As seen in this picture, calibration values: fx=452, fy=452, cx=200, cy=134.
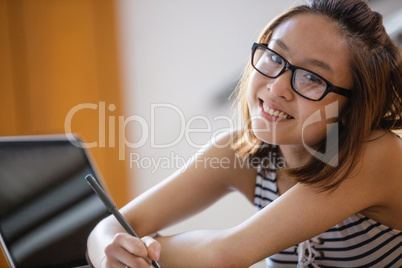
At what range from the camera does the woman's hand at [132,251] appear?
837 millimetres

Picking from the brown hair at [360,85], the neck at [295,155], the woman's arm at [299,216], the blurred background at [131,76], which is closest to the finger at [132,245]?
the woman's arm at [299,216]

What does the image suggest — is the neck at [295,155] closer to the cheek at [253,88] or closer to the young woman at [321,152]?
the young woman at [321,152]

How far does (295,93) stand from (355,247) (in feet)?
1.29

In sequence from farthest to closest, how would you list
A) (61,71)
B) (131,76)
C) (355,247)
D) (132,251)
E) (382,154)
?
(131,76)
(61,71)
(355,247)
(382,154)
(132,251)

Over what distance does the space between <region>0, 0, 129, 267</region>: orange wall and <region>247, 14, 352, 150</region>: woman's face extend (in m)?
1.68

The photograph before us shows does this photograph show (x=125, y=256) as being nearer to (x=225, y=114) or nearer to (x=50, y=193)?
(x=50, y=193)

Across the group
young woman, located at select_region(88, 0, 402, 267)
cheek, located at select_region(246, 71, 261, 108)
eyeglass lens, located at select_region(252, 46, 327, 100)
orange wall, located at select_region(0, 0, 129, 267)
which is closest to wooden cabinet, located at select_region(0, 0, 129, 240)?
orange wall, located at select_region(0, 0, 129, 267)

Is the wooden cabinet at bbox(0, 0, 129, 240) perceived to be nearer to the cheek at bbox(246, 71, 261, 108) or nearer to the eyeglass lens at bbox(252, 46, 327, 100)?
the cheek at bbox(246, 71, 261, 108)

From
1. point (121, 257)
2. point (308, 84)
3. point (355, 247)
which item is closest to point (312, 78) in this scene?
point (308, 84)

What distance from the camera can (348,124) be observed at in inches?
39.2

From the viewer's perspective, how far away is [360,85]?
3.17 ft

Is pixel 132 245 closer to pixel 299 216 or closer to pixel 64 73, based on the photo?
pixel 299 216

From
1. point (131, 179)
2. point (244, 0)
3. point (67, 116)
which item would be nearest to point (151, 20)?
point (244, 0)

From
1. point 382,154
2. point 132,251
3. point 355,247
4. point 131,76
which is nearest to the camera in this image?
point 132,251
